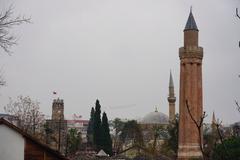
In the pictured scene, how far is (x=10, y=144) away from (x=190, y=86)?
28776mm

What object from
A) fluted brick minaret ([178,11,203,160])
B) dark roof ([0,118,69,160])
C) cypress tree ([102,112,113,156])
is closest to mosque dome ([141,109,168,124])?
cypress tree ([102,112,113,156])

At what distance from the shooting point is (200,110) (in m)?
41.3

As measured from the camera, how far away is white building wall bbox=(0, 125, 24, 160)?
14062 mm

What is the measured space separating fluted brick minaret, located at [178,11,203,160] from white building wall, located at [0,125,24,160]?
89.0ft

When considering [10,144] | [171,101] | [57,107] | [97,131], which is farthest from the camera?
[171,101]

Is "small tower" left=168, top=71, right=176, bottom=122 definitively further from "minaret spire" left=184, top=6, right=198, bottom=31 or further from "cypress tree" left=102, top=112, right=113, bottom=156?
"minaret spire" left=184, top=6, right=198, bottom=31

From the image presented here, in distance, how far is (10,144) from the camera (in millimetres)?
14180

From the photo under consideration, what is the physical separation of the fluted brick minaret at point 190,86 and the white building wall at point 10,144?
27.1 m

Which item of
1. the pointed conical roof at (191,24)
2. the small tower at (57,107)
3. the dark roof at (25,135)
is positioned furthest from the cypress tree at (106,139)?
the dark roof at (25,135)

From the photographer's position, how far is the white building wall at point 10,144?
1406 centimetres

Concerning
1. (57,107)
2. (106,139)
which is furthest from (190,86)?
(57,107)

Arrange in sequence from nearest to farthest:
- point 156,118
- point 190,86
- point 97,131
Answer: point 190,86
point 97,131
point 156,118

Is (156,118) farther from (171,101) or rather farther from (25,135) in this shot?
(25,135)

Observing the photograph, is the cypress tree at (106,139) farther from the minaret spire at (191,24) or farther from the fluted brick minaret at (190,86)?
the minaret spire at (191,24)
